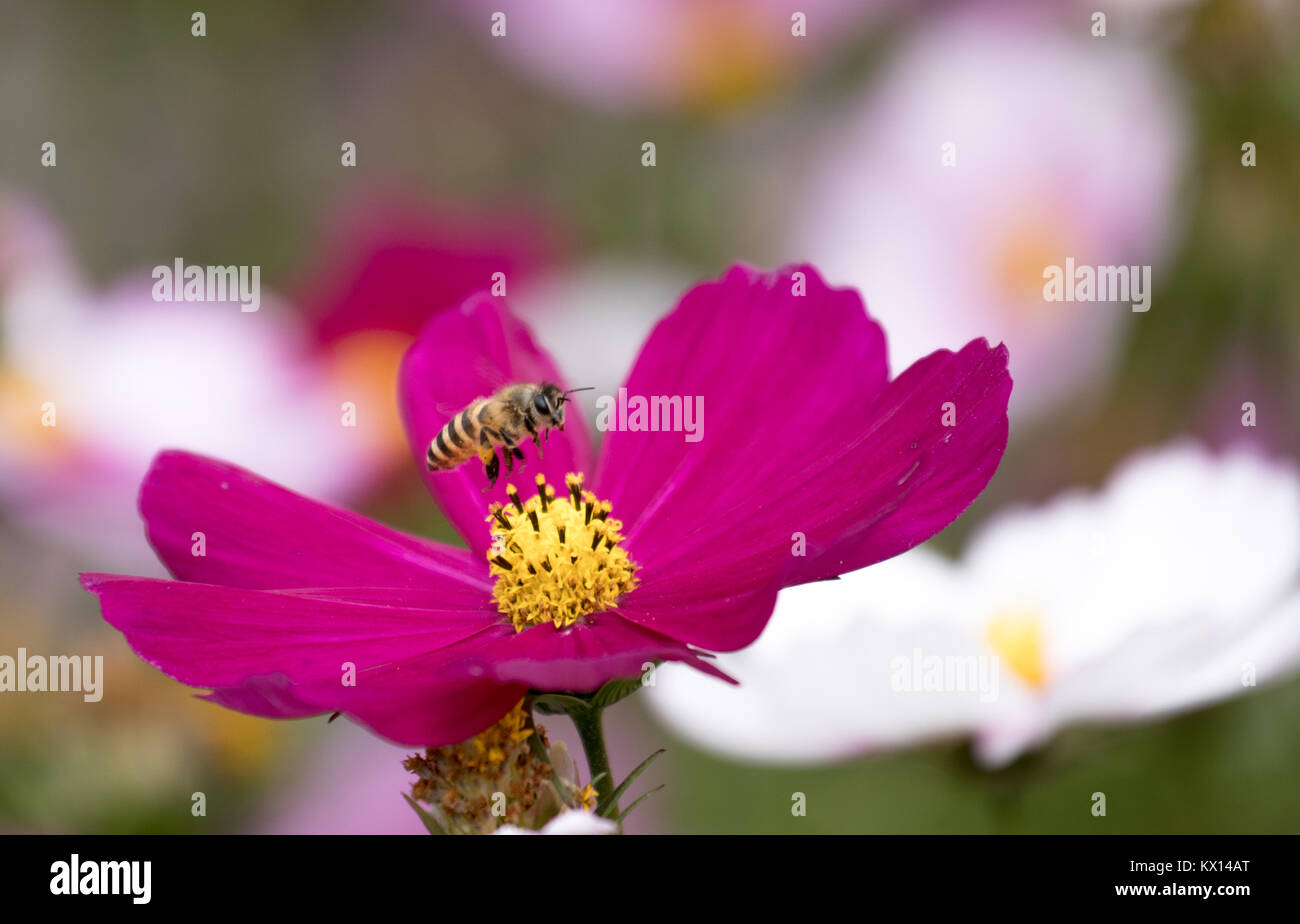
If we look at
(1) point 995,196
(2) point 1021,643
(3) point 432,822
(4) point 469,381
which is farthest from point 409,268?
(3) point 432,822

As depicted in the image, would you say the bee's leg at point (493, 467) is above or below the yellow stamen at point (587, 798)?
above

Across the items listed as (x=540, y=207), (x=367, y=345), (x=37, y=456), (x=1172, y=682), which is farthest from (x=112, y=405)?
(x=1172, y=682)

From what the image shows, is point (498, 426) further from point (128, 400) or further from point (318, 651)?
point (128, 400)

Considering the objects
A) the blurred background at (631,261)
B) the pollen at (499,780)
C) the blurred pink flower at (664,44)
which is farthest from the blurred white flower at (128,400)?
the pollen at (499,780)

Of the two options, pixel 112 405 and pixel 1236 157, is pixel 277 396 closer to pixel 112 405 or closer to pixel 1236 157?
pixel 112 405

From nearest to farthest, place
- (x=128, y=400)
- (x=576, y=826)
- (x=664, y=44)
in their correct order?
(x=576, y=826)
(x=128, y=400)
(x=664, y=44)

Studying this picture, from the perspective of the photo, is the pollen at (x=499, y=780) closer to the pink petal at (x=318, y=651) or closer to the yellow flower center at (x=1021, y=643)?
the pink petal at (x=318, y=651)
